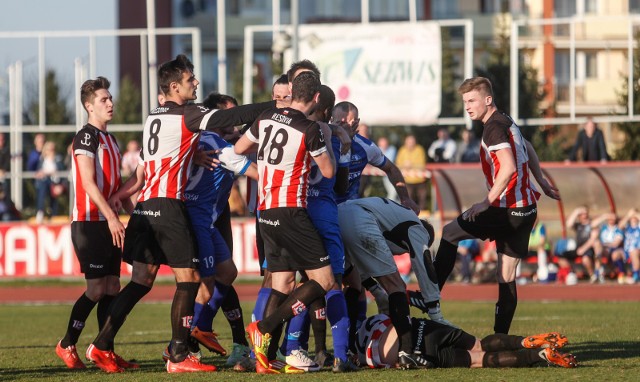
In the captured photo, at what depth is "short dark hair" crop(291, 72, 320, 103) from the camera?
8711 mm

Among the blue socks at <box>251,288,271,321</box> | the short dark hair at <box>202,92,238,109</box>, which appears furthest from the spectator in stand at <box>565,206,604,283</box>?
the blue socks at <box>251,288,271,321</box>

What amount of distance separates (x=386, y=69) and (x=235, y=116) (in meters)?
18.2

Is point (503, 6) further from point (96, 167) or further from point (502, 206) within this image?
point (96, 167)

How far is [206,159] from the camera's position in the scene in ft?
30.4

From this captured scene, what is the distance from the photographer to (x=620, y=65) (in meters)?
55.6

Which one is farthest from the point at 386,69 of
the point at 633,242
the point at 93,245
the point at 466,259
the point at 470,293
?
the point at 93,245

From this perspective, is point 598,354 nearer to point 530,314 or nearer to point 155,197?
point 155,197

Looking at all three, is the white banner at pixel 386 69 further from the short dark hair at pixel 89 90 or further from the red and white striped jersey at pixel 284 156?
the red and white striped jersey at pixel 284 156

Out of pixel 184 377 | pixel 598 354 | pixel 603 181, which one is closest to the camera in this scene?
pixel 184 377

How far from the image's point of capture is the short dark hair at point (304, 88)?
8.71 metres

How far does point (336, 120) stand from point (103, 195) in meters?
2.07

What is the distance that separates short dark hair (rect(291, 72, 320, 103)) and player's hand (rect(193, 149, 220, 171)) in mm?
926

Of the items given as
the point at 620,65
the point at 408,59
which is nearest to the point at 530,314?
the point at 408,59

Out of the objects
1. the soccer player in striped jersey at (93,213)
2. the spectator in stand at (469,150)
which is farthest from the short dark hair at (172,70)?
the spectator in stand at (469,150)
